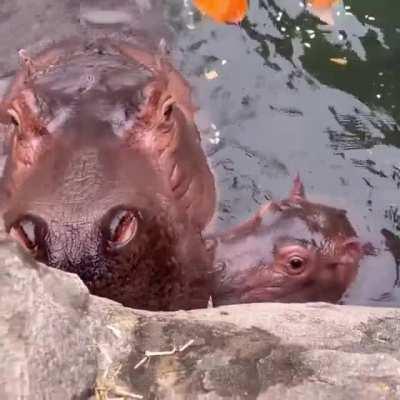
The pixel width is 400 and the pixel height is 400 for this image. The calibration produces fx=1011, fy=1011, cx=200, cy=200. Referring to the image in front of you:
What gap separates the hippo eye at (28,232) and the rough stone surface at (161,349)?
20.4 inches

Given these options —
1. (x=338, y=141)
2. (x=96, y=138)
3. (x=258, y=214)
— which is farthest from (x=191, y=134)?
(x=338, y=141)

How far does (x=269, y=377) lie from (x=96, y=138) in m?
1.36

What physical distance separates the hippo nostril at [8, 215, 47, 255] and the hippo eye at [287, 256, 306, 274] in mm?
Result: 1559

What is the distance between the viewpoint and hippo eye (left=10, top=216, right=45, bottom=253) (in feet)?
10.2

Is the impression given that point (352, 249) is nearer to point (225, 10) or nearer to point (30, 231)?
point (225, 10)

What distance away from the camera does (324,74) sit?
18.0 feet

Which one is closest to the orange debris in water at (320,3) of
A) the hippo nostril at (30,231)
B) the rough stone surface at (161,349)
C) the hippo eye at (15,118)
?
the hippo eye at (15,118)

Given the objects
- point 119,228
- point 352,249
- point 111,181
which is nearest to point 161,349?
point 119,228

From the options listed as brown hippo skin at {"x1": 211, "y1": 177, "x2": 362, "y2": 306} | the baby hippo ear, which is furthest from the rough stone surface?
the baby hippo ear

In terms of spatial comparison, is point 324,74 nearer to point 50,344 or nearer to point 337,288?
point 337,288

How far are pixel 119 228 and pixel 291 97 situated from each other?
2454 millimetres

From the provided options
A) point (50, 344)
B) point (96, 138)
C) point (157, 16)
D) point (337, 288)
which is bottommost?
point (337, 288)

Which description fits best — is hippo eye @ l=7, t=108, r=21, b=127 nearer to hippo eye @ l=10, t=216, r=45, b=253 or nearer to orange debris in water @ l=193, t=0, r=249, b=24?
hippo eye @ l=10, t=216, r=45, b=253

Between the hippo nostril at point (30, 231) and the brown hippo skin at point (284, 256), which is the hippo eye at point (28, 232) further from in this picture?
the brown hippo skin at point (284, 256)
